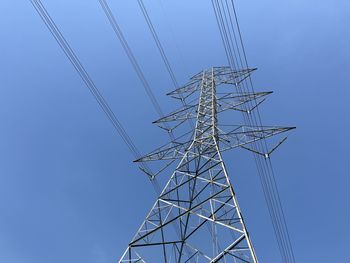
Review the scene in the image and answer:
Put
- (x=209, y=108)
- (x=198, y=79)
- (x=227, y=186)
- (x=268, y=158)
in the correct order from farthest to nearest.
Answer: (x=198, y=79) < (x=209, y=108) < (x=268, y=158) < (x=227, y=186)

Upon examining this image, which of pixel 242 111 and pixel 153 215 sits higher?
pixel 242 111

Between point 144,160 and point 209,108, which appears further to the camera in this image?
point 209,108

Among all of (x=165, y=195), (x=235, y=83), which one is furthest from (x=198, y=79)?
(x=165, y=195)

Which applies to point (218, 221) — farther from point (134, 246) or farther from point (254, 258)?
point (134, 246)

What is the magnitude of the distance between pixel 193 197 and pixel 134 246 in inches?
79.9

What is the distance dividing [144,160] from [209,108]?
135 inches

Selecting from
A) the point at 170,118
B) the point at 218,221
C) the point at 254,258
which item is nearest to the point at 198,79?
the point at 170,118

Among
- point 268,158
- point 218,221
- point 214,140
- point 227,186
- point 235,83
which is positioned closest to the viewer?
point 218,221

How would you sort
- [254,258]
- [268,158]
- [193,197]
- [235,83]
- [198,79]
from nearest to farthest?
[254,258], [193,197], [268,158], [235,83], [198,79]

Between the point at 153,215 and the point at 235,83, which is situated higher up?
the point at 235,83

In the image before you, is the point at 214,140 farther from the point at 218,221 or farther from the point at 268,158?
the point at 218,221

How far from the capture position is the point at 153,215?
9180 mm

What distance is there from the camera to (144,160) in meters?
13.2

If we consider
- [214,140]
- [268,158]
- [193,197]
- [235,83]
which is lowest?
[193,197]
